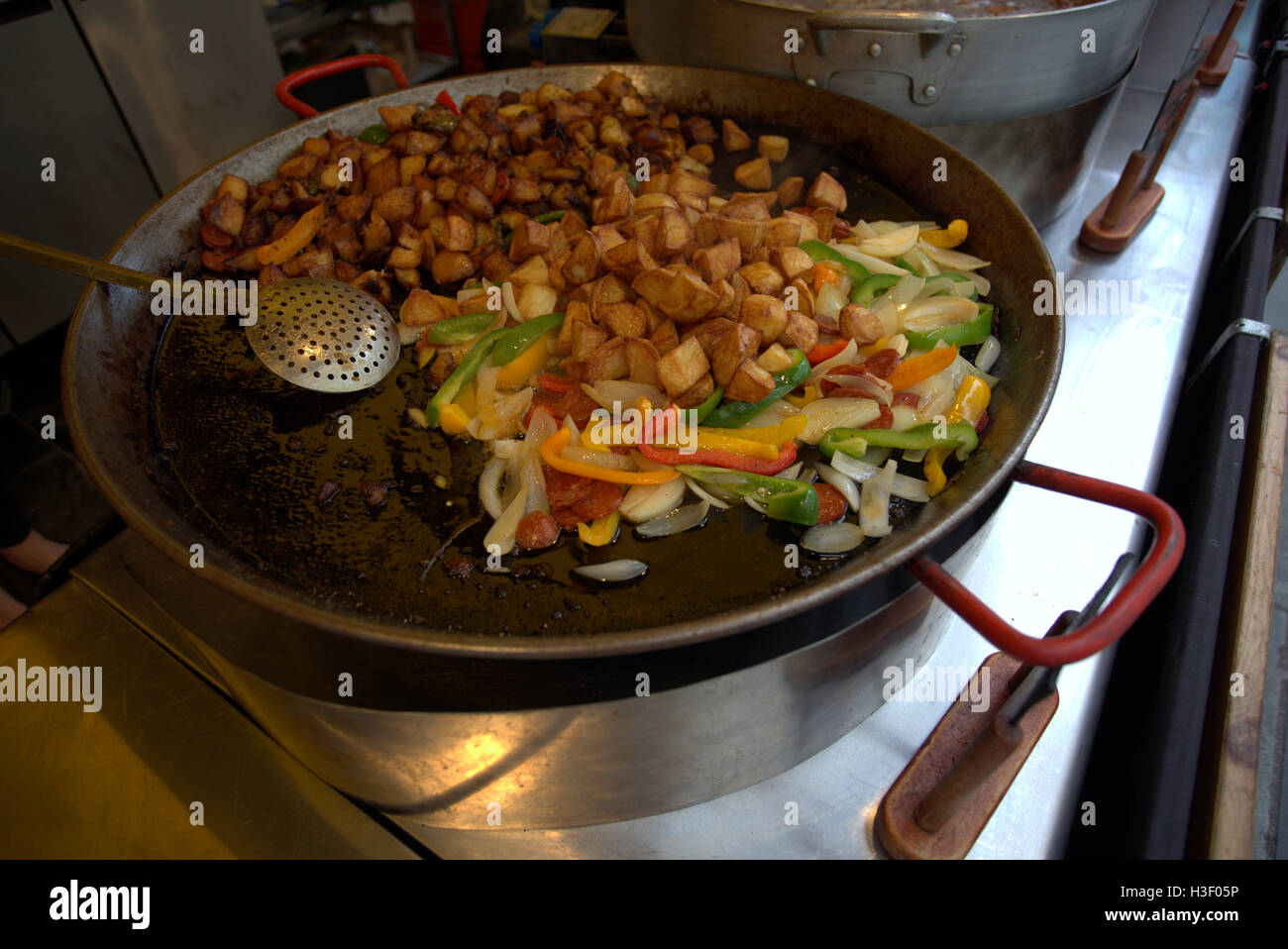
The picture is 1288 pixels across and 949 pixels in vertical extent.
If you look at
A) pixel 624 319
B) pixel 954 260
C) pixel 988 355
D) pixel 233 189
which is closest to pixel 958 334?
pixel 988 355

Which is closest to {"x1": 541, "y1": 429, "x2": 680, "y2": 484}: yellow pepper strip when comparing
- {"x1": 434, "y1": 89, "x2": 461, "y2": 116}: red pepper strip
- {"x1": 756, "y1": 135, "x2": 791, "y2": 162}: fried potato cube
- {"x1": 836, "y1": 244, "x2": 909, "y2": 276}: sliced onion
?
{"x1": 836, "y1": 244, "x2": 909, "y2": 276}: sliced onion

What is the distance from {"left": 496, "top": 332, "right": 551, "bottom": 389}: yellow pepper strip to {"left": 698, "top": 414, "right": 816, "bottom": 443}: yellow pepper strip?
16.9 inches

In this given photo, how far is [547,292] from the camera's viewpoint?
178cm

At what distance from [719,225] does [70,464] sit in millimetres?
3139

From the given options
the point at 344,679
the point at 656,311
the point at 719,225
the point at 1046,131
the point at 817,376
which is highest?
the point at 1046,131

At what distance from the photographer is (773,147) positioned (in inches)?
86.3

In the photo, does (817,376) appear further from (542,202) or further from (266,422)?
(266,422)

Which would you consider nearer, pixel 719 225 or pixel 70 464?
pixel 719 225

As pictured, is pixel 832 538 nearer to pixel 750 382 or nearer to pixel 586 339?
pixel 750 382

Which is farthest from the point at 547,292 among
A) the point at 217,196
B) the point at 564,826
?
the point at 564,826

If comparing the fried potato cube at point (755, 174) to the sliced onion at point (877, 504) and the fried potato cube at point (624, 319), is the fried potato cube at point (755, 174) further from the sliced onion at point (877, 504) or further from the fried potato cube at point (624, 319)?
the sliced onion at point (877, 504)

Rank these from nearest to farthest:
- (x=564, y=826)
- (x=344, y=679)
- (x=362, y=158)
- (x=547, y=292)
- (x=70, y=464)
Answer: (x=344, y=679), (x=564, y=826), (x=547, y=292), (x=362, y=158), (x=70, y=464)

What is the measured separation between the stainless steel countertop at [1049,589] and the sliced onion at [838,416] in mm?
347

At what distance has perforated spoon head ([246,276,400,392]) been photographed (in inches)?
63.5
